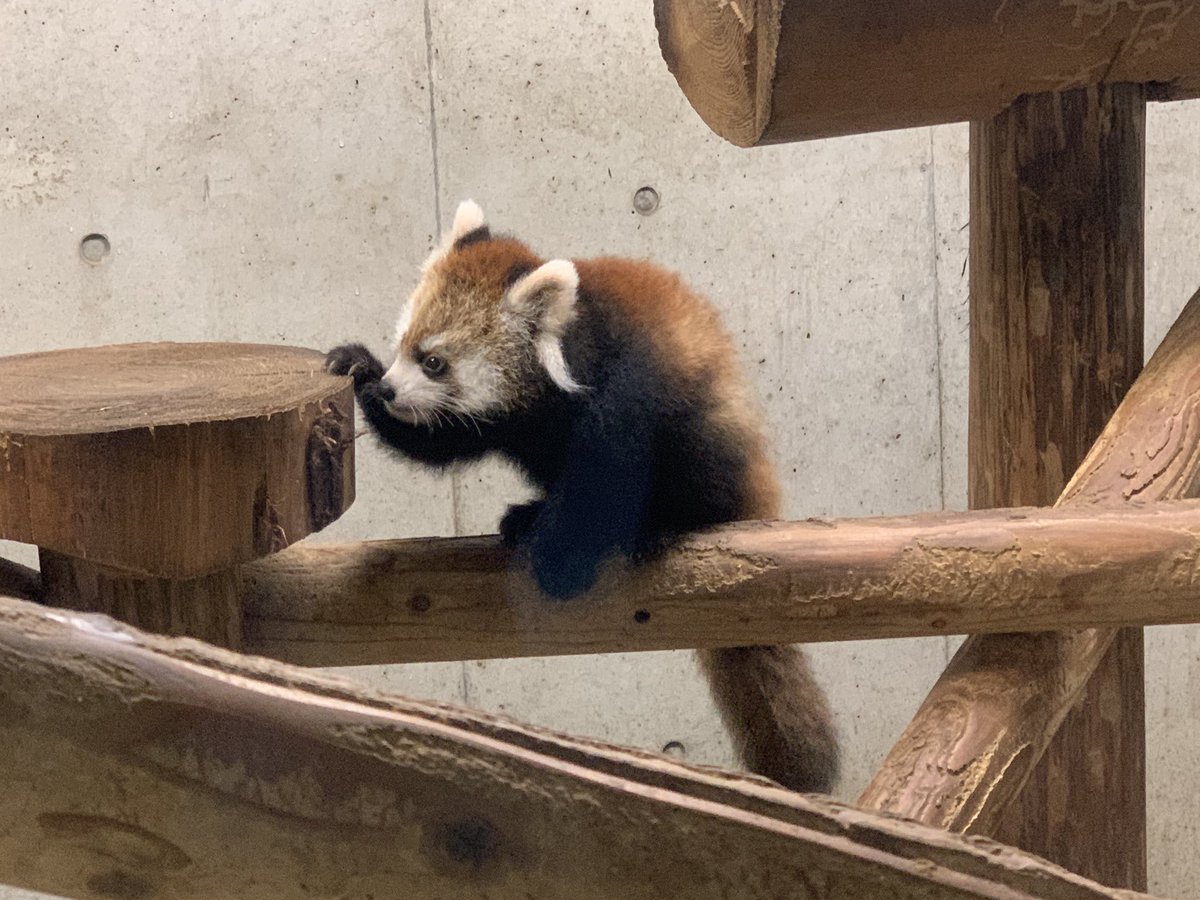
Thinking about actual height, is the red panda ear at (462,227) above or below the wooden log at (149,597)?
above

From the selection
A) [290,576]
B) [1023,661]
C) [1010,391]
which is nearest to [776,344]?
[1010,391]

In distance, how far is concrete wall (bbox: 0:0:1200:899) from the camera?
8.30 feet

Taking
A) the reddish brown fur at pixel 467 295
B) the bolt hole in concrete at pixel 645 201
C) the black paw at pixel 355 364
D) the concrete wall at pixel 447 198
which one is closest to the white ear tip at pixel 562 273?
the reddish brown fur at pixel 467 295

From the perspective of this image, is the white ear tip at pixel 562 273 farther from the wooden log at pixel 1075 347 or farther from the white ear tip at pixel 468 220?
the wooden log at pixel 1075 347

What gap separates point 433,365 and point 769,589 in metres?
0.62

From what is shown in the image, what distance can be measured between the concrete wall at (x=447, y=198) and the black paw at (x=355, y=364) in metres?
0.72

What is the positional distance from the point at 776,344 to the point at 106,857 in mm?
2230

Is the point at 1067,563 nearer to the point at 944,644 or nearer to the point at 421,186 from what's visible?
the point at 944,644

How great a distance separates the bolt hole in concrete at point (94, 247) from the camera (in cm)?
255

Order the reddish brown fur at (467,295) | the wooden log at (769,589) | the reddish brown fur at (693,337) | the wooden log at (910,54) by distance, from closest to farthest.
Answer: the wooden log at (769,589) < the wooden log at (910,54) < the reddish brown fur at (693,337) < the reddish brown fur at (467,295)

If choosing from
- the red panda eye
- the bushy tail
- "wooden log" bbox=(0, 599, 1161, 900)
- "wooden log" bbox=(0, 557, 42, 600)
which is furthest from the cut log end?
"wooden log" bbox=(0, 599, 1161, 900)

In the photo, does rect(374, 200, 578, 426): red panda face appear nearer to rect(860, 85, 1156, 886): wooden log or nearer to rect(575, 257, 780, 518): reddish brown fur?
rect(575, 257, 780, 518): reddish brown fur

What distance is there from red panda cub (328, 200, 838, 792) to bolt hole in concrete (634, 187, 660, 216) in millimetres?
765

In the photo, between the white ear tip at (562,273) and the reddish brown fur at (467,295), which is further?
the reddish brown fur at (467,295)
